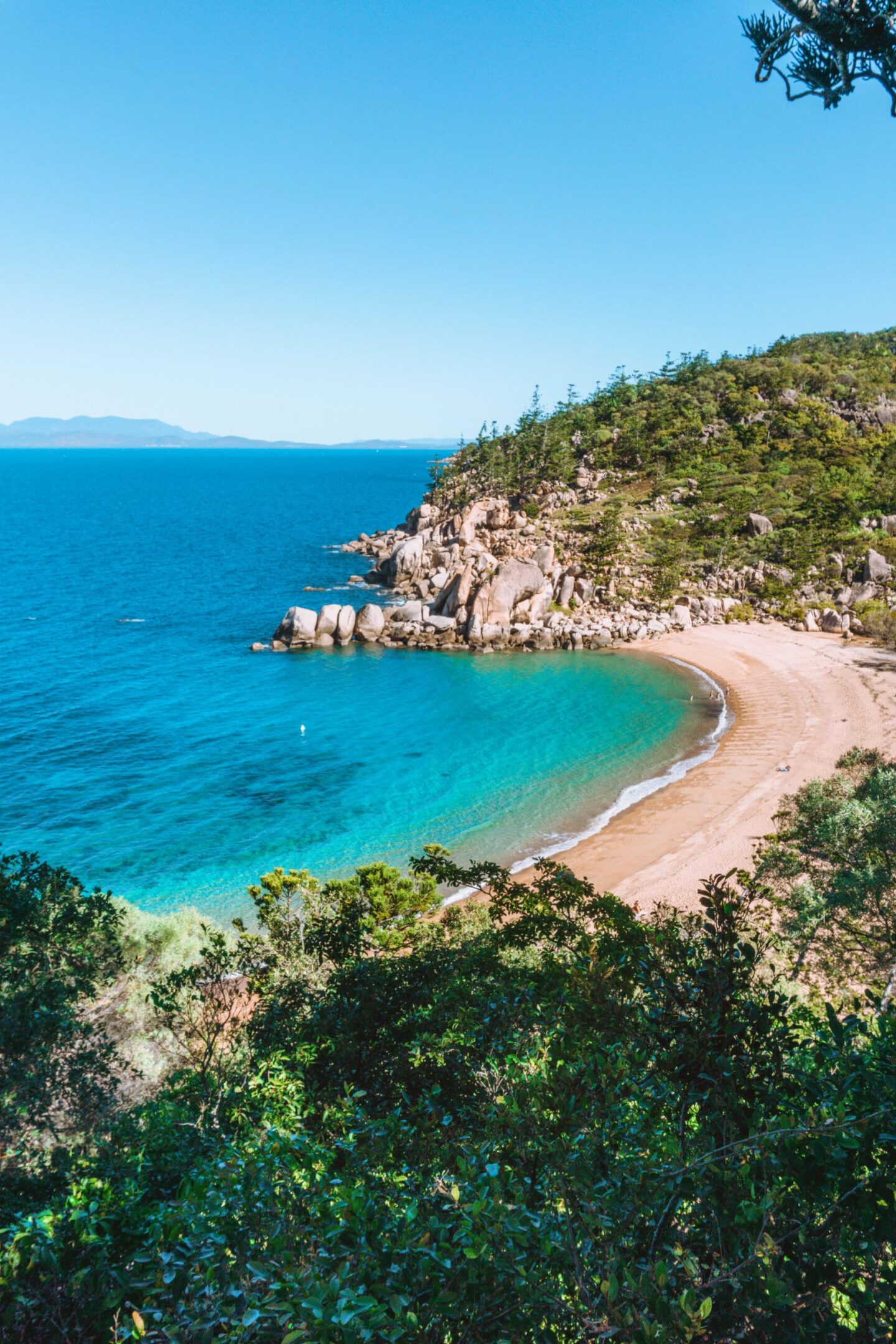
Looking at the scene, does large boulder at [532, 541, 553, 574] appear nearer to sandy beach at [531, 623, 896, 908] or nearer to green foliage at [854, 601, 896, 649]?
sandy beach at [531, 623, 896, 908]

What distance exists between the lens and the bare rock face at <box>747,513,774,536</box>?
66688 mm

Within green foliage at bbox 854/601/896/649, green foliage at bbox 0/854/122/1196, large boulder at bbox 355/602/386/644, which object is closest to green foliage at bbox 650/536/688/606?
green foliage at bbox 854/601/896/649

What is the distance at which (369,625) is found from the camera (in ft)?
196

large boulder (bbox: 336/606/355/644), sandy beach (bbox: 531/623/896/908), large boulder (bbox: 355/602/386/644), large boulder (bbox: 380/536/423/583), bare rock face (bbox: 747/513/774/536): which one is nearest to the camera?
sandy beach (bbox: 531/623/896/908)

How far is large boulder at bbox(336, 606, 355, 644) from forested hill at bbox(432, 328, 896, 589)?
26234mm

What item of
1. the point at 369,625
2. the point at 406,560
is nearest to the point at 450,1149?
the point at 369,625

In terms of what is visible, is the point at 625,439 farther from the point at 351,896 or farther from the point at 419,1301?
the point at 419,1301

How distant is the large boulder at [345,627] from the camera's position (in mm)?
58969

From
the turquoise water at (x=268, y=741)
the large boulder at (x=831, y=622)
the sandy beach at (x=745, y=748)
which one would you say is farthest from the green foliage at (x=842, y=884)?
the large boulder at (x=831, y=622)

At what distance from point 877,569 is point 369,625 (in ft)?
144

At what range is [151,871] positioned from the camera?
27641 millimetres

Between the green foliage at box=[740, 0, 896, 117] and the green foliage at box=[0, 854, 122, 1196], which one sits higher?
the green foliage at box=[740, 0, 896, 117]

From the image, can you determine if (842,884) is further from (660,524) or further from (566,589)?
(660,524)

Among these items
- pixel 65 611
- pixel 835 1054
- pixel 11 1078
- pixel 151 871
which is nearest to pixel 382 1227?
pixel 835 1054
